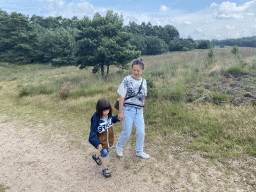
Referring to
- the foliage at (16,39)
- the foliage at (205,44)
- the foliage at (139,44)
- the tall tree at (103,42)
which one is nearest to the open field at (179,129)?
the tall tree at (103,42)

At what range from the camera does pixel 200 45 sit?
2140 inches

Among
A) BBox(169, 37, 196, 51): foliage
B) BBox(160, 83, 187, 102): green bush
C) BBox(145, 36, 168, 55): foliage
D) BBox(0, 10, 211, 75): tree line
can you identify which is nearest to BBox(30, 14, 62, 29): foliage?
BBox(0, 10, 211, 75): tree line

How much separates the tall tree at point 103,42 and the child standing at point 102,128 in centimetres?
950

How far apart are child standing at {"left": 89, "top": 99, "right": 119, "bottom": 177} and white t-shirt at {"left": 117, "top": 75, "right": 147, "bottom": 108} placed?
1.35 ft

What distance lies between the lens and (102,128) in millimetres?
2971

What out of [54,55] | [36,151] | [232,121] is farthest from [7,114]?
[54,55]

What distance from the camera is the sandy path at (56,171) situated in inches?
118

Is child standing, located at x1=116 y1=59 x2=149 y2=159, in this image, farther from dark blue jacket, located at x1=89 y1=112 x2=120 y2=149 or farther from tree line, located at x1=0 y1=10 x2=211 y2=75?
tree line, located at x1=0 y1=10 x2=211 y2=75

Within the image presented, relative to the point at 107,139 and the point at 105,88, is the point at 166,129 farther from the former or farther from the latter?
the point at 105,88

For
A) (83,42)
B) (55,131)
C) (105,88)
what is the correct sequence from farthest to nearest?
1. (83,42)
2. (105,88)
3. (55,131)

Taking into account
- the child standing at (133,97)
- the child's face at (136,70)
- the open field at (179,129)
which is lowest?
the open field at (179,129)

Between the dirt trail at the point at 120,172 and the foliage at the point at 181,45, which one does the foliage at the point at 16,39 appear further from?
the foliage at the point at 181,45

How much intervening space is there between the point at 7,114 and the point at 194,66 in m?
10.5

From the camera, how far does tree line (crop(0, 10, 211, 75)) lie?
491 inches
